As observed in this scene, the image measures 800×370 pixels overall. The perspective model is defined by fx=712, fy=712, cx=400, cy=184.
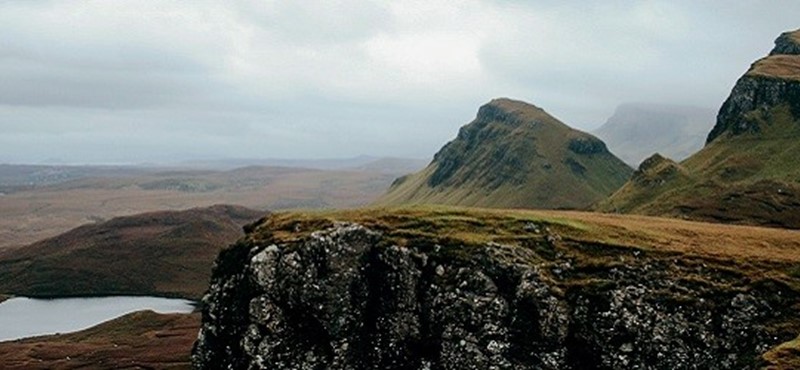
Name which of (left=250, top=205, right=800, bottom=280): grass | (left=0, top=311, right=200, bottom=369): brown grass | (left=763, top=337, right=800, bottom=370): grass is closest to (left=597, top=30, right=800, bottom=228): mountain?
(left=250, top=205, right=800, bottom=280): grass

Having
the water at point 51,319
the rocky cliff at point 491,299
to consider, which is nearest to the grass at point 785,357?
the rocky cliff at point 491,299

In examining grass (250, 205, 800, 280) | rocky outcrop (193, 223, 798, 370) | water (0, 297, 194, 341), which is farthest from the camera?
water (0, 297, 194, 341)

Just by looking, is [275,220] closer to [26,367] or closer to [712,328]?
[712,328]

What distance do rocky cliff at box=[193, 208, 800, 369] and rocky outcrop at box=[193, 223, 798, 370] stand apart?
0.09 metres

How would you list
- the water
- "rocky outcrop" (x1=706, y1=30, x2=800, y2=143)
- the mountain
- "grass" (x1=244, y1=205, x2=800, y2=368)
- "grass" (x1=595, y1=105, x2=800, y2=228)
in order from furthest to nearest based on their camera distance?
"rocky outcrop" (x1=706, y1=30, x2=800, y2=143), the water, the mountain, "grass" (x1=595, y1=105, x2=800, y2=228), "grass" (x1=244, y1=205, x2=800, y2=368)

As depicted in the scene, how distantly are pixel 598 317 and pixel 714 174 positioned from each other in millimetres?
119631

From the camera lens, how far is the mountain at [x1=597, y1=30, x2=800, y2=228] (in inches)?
4751

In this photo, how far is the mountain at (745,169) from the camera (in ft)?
396

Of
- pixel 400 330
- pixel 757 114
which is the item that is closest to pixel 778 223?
pixel 757 114

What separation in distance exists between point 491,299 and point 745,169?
123m

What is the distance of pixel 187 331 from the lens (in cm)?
14838

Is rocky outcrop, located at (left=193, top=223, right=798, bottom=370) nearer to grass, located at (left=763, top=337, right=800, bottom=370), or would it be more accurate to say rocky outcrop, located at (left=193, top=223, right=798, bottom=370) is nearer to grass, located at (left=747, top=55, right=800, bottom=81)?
grass, located at (left=763, top=337, right=800, bottom=370)

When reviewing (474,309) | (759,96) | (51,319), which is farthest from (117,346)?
(759,96)

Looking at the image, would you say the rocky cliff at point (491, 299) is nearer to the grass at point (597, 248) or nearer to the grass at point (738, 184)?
the grass at point (597, 248)
